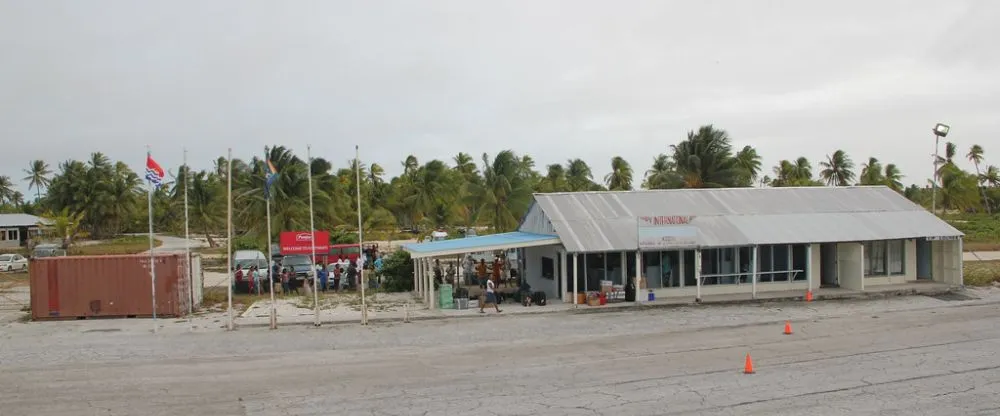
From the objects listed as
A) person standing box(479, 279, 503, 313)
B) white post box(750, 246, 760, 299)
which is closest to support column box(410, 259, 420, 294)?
person standing box(479, 279, 503, 313)

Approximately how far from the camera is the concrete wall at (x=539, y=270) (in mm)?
26781

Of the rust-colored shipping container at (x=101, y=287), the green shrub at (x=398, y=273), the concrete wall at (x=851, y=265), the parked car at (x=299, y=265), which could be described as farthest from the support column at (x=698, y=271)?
the rust-colored shipping container at (x=101, y=287)

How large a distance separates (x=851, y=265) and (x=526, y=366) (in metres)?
17.4

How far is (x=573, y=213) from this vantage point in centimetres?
2738

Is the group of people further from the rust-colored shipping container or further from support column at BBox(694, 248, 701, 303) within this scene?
support column at BBox(694, 248, 701, 303)

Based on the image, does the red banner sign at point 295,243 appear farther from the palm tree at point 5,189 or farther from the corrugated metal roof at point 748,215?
the palm tree at point 5,189

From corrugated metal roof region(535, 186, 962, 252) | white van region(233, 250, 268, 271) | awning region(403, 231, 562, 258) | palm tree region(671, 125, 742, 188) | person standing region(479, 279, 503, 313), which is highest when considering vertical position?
palm tree region(671, 125, 742, 188)

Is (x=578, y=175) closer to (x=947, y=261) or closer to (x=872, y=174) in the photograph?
(x=872, y=174)

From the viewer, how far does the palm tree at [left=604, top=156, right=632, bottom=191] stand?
82.5 meters

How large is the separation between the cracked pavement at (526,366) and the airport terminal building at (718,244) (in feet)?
10.6

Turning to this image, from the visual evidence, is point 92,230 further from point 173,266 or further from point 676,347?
point 676,347

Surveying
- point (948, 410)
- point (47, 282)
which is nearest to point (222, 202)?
point (47, 282)

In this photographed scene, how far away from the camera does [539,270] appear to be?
2845cm

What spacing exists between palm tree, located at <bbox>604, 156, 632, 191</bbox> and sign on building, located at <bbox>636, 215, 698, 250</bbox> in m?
55.8
